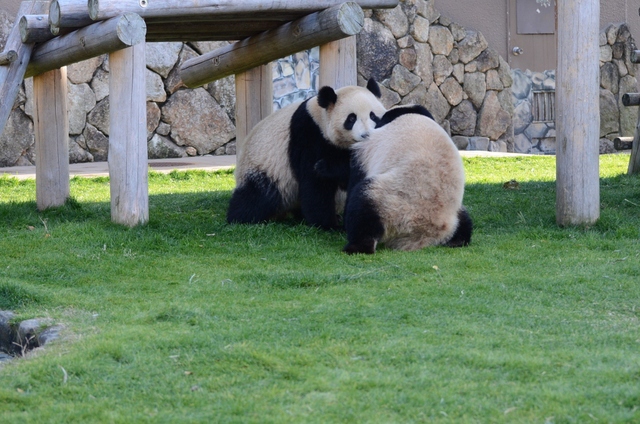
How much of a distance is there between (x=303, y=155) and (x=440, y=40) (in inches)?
362

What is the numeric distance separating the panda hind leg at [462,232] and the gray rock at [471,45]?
32.8ft

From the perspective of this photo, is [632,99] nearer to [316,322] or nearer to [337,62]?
[337,62]

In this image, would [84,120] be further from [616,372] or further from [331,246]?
[616,372]

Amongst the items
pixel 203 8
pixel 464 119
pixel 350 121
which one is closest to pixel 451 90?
pixel 464 119

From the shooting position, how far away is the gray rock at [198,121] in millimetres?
12914

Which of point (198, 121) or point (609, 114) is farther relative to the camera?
point (609, 114)

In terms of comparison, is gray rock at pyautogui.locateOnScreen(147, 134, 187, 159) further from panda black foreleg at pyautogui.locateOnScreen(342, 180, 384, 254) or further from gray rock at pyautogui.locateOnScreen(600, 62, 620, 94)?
gray rock at pyautogui.locateOnScreen(600, 62, 620, 94)

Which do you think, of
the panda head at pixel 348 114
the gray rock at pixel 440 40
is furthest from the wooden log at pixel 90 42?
the gray rock at pixel 440 40

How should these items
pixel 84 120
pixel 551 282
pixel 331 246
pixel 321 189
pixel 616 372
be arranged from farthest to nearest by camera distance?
pixel 84 120 < pixel 321 189 < pixel 331 246 < pixel 551 282 < pixel 616 372

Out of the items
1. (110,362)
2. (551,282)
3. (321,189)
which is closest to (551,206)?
(321,189)

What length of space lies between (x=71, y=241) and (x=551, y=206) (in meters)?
3.91

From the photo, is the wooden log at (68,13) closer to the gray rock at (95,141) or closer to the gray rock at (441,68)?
the gray rock at (95,141)

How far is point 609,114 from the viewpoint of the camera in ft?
53.9

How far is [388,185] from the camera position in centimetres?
537
